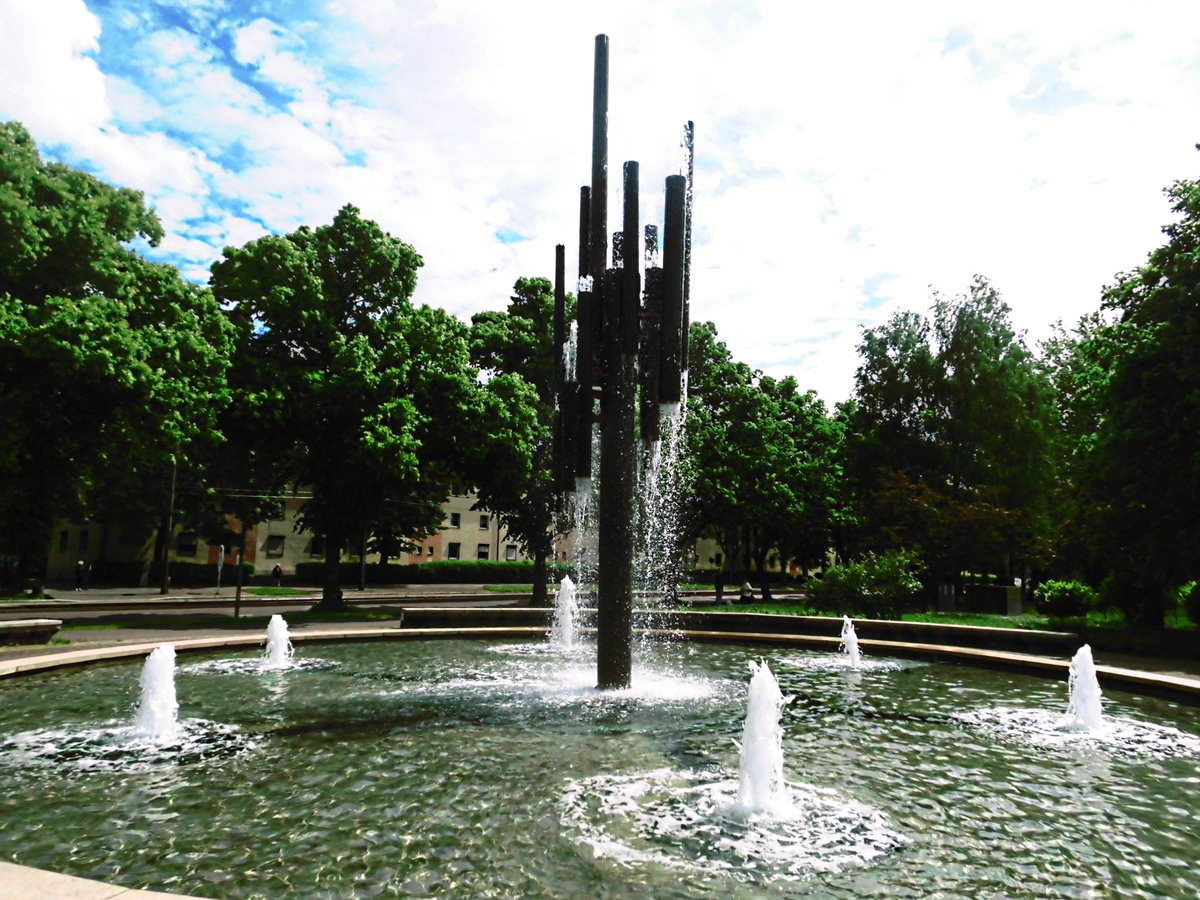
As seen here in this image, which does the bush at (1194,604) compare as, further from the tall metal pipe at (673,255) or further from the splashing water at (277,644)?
the splashing water at (277,644)

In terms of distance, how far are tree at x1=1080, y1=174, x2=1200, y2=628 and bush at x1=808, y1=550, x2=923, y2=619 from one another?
5372mm

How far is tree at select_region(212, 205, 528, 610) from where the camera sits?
2711 centimetres

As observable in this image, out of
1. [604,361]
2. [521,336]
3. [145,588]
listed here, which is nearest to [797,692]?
[604,361]

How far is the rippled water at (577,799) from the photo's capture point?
5.43 metres

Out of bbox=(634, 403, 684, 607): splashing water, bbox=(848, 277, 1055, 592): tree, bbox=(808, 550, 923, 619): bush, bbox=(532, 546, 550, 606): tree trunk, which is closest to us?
bbox=(808, 550, 923, 619): bush

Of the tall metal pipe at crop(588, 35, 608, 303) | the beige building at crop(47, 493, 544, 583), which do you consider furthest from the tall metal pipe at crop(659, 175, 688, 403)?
the beige building at crop(47, 493, 544, 583)

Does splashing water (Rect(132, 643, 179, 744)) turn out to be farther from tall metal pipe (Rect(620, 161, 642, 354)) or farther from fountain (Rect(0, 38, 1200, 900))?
tall metal pipe (Rect(620, 161, 642, 354))

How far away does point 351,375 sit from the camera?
26.9 meters

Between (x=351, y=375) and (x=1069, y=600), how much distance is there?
91.3ft

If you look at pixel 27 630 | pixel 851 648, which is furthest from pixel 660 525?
pixel 27 630

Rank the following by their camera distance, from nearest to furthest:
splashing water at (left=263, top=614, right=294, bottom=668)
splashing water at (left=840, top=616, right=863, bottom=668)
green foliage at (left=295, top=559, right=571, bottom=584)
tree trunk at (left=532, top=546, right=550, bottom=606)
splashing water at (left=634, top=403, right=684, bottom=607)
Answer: splashing water at (left=263, top=614, right=294, bottom=668), splashing water at (left=840, top=616, right=863, bottom=668), splashing water at (left=634, top=403, right=684, bottom=607), tree trunk at (left=532, top=546, right=550, bottom=606), green foliage at (left=295, top=559, right=571, bottom=584)

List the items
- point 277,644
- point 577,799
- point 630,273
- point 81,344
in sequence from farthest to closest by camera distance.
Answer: point 81,344 < point 277,644 < point 630,273 < point 577,799

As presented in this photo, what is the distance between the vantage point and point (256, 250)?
92.8 feet

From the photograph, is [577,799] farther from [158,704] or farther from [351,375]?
[351,375]
